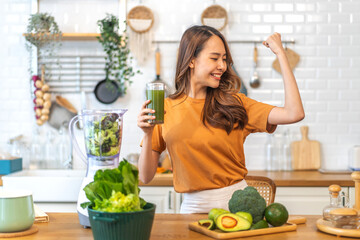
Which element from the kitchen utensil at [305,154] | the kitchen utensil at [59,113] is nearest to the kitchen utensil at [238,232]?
the kitchen utensil at [305,154]

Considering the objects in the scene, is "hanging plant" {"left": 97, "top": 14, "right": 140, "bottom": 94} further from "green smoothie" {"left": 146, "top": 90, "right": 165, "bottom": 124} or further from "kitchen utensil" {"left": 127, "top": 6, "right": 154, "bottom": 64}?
"green smoothie" {"left": 146, "top": 90, "right": 165, "bottom": 124}

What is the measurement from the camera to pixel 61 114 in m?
4.18

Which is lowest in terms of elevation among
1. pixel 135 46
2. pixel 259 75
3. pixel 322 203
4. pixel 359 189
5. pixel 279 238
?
pixel 322 203

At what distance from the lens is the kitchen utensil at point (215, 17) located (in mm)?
4102

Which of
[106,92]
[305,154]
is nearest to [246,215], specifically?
[305,154]

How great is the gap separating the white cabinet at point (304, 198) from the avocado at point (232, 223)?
6.42 feet

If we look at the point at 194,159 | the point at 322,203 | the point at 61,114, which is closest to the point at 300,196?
the point at 322,203

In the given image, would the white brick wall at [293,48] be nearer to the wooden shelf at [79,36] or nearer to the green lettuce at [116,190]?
the wooden shelf at [79,36]

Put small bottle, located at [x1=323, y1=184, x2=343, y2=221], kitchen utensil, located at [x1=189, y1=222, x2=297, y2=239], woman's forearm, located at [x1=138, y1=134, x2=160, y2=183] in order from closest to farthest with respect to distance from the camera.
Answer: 1. kitchen utensil, located at [x1=189, y1=222, x2=297, y2=239]
2. small bottle, located at [x1=323, y1=184, x2=343, y2=221]
3. woman's forearm, located at [x1=138, y1=134, x2=160, y2=183]

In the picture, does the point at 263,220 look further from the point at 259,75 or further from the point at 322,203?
the point at 259,75

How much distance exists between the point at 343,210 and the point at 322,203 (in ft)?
6.22

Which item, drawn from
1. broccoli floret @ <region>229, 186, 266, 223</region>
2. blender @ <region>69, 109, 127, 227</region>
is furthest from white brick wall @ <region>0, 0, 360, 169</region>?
broccoli floret @ <region>229, 186, 266, 223</region>

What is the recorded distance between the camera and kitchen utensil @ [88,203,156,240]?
1.49m

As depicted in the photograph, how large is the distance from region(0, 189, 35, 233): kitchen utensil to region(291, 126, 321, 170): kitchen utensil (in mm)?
2829
